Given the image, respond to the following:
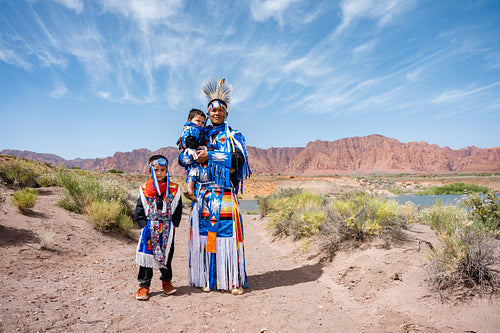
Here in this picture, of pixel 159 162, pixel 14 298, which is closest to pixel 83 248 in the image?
pixel 14 298

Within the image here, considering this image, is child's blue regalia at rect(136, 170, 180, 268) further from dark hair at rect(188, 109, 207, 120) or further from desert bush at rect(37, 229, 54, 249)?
desert bush at rect(37, 229, 54, 249)

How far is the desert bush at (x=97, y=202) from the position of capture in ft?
23.4

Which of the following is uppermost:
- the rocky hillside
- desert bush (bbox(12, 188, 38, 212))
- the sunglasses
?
the rocky hillside

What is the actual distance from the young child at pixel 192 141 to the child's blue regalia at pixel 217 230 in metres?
0.11

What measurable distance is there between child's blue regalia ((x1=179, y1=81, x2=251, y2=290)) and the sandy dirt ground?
0.23 metres

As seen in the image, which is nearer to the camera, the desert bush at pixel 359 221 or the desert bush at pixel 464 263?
the desert bush at pixel 464 263

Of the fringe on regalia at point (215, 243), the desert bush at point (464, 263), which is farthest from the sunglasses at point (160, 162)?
the desert bush at point (464, 263)

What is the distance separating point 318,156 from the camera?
177375 mm

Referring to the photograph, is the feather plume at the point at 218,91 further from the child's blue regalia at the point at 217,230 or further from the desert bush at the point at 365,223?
the desert bush at the point at 365,223

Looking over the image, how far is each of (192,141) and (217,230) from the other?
1320 millimetres

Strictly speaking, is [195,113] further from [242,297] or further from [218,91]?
[242,297]

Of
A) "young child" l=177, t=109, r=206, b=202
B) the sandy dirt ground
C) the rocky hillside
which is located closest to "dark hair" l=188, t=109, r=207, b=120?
"young child" l=177, t=109, r=206, b=202

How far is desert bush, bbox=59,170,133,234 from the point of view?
7145 mm

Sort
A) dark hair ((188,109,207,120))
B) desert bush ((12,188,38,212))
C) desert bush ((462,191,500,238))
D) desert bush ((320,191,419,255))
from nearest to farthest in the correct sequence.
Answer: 1. dark hair ((188,109,207,120))
2. desert bush ((462,191,500,238))
3. desert bush ((320,191,419,255))
4. desert bush ((12,188,38,212))
